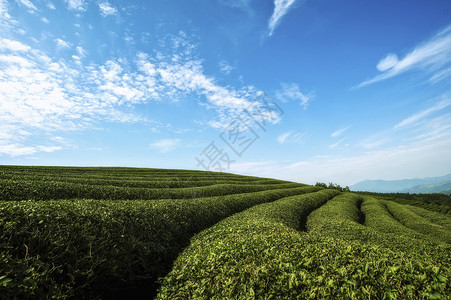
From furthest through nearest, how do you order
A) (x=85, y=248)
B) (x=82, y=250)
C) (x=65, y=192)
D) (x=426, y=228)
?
(x=426, y=228)
(x=65, y=192)
(x=85, y=248)
(x=82, y=250)

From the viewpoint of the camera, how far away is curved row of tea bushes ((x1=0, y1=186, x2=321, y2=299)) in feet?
21.1

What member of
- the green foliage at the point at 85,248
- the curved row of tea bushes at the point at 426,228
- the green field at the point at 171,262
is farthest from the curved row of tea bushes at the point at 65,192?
the curved row of tea bushes at the point at 426,228

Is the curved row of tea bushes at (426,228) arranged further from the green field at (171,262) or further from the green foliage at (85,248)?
the green foliage at (85,248)

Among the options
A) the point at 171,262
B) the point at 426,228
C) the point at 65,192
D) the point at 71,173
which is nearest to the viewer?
the point at 171,262

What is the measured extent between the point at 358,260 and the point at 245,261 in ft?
13.0

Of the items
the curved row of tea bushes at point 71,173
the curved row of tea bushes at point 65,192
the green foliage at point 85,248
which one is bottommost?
the green foliage at point 85,248

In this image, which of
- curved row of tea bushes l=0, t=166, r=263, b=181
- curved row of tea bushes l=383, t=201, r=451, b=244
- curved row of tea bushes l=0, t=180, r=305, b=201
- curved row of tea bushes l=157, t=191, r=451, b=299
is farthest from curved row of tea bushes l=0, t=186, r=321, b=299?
curved row of tea bushes l=383, t=201, r=451, b=244

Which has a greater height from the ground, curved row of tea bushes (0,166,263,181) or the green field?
curved row of tea bushes (0,166,263,181)

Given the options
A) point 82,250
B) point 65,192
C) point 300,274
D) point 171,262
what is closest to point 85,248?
point 82,250

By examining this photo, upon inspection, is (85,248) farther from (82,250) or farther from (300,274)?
(300,274)

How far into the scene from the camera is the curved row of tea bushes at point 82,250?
643 cm

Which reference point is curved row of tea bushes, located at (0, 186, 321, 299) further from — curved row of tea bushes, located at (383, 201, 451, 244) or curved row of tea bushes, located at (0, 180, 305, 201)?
curved row of tea bushes, located at (383, 201, 451, 244)

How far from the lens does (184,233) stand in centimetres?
1483

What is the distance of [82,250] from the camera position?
28.9 ft
